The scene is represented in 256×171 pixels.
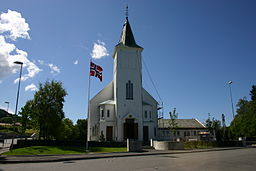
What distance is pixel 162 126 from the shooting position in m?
54.8

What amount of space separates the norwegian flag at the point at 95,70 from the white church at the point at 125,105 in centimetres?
785

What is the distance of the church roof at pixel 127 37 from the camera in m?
40.3

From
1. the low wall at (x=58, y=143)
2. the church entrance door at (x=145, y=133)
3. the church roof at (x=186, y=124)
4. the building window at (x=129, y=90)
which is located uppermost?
the building window at (x=129, y=90)

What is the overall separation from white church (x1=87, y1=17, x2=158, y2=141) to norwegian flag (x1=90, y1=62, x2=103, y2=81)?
7846 millimetres

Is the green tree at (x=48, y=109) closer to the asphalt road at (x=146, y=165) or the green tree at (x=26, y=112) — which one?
the green tree at (x=26, y=112)

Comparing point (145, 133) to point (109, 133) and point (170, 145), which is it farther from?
point (170, 145)

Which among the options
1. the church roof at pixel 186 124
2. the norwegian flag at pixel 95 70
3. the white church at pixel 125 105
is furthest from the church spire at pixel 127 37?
the church roof at pixel 186 124

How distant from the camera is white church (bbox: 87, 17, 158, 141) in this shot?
36062mm

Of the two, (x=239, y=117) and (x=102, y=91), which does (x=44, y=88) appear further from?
(x=239, y=117)

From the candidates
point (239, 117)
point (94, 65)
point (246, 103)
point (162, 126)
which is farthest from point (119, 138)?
point (246, 103)

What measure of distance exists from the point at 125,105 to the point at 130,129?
4.02 metres

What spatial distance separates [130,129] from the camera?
1427 inches

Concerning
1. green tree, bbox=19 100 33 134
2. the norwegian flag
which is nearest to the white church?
the norwegian flag

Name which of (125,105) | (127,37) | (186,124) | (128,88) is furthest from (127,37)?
(186,124)
